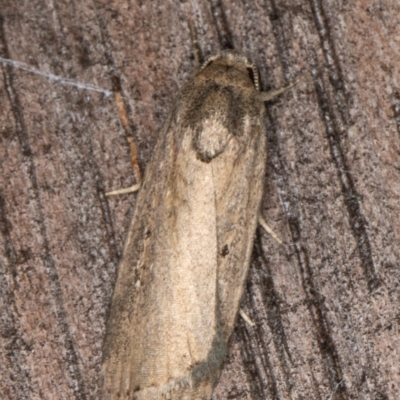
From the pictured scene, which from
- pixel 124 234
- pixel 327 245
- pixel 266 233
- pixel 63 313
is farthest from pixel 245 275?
pixel 63 313

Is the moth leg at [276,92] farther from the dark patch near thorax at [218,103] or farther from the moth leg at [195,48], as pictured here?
the moth leg at [195,48]

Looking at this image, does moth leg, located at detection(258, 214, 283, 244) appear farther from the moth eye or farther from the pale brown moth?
the moth eye

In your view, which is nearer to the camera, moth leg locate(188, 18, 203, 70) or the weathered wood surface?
the weathered wood surface

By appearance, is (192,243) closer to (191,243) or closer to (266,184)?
(191,243)

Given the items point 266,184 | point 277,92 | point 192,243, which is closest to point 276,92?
point 277,92

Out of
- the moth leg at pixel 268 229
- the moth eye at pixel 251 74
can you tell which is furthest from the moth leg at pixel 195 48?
the moth leg at pixel 268 229

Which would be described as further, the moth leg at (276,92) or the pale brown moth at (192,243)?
the moth leg at (276,92)

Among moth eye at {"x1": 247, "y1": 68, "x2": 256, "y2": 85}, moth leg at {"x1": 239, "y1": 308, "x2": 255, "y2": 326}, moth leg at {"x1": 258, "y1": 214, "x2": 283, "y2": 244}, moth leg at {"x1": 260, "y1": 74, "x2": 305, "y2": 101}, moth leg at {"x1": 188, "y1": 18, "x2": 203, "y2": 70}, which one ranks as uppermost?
moth leg at {"x1": 188, "y1": 18, "x2": 203, "y2": 70}

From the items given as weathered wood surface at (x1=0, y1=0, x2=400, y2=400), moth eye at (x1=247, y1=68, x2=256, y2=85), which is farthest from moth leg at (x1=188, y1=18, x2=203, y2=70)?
moth eye at (x1=247, y1=68, x2=256, y2=85)
